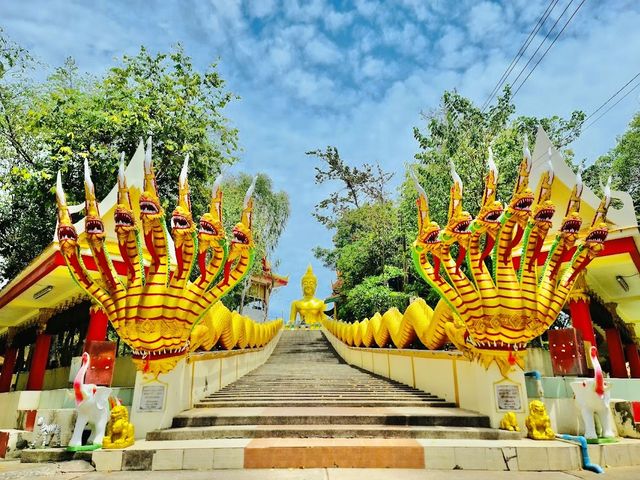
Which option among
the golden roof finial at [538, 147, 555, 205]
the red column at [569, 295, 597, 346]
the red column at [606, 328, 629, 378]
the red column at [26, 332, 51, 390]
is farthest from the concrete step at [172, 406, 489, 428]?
the red column at [606, 328, 629, 378]

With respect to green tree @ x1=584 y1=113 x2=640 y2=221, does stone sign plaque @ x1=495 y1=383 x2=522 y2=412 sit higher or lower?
lower

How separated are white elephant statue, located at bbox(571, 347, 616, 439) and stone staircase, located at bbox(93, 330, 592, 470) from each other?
0.62m

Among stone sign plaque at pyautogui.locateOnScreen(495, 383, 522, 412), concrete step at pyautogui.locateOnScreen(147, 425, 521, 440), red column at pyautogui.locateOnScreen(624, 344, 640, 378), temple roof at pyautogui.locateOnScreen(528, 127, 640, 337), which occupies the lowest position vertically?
concrete step at pyautogui.locateOnScreen(147, 425, 521, 440)

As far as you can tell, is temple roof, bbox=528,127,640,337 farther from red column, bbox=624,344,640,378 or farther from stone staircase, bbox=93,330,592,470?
stone staircase, bbox=93,330,592,470

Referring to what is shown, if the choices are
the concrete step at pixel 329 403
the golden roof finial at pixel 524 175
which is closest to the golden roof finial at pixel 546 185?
the golden roof finial at pixel 524 175

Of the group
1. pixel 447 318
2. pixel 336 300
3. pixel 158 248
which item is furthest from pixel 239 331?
pixel 336 300

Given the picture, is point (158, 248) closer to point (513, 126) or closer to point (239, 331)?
point (239, 331)

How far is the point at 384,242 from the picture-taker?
72.4 ft

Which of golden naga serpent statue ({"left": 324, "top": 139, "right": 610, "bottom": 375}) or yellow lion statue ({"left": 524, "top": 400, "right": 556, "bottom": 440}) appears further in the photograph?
golden naga serpent statue ({"left": 324, "top": 139, "right": 610, "bottom": 375})

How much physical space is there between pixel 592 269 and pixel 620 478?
6040mm

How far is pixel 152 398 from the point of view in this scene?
18.5ft

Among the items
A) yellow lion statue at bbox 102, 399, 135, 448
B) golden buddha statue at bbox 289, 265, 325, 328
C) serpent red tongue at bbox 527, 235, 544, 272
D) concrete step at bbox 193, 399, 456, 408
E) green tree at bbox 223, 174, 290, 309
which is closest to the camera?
yellow lion statue at bbox 102, 399, 135, 448

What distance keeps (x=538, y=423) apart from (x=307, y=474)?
3.21 m

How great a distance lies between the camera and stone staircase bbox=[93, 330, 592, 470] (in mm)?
4680
